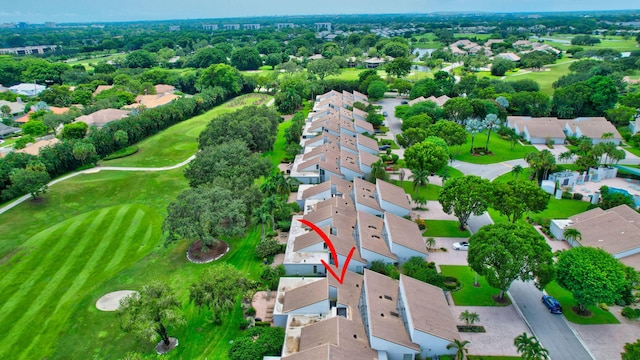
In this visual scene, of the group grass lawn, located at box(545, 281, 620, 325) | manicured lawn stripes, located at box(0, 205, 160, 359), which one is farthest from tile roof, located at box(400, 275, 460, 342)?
manicured lawn stripes, located at box(0, 205, 160, 359)

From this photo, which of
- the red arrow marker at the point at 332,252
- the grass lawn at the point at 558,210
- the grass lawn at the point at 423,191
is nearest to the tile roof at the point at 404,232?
the red arrow marker at the point at 332,252

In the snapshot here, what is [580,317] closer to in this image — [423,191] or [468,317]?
[468,317]

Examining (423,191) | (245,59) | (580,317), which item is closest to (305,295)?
(580,317)

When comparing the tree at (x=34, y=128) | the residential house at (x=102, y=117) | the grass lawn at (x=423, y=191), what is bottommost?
the grass lawn at (x=423, y=191)

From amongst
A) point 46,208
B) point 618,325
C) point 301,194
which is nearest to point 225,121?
point 301,194

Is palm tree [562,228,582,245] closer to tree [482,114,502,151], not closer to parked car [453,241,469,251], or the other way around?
parked car [453,241,469,251]

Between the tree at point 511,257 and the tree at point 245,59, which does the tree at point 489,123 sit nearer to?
the tree at point 511,257
